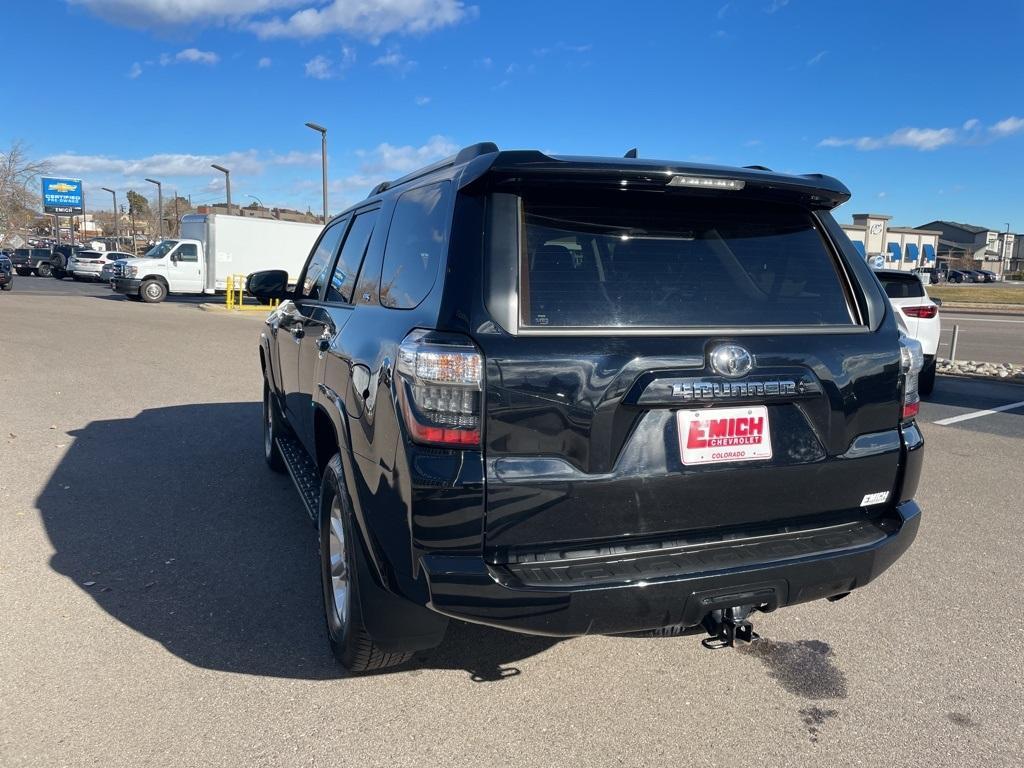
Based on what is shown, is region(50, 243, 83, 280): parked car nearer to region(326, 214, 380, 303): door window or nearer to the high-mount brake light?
region(326, 214, 380, 303): door window

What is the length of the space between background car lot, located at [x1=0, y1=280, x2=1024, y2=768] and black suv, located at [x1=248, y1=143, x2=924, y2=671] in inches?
14.1

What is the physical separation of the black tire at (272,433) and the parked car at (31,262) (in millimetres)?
46410

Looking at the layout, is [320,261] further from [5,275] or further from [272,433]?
[5,275]

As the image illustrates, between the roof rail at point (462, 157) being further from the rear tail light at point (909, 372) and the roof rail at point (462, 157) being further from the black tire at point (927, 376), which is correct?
the black tire at point (927, 376)

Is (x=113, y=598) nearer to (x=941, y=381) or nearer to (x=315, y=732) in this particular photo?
(x=315, y=732)

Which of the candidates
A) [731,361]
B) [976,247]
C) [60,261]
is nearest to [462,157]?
[731,361]

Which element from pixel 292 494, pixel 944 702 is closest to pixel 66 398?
pixel 292 494

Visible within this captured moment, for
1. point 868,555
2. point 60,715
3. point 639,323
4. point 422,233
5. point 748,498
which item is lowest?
point 60,715

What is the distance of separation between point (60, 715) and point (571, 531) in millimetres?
1983

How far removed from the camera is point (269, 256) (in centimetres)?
3081

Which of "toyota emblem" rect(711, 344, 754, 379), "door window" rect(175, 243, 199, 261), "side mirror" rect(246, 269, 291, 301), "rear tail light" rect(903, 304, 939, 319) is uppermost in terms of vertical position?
"door window" rect(175, 243, 199, 261)

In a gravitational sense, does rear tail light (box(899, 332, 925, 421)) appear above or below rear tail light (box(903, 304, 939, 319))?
below

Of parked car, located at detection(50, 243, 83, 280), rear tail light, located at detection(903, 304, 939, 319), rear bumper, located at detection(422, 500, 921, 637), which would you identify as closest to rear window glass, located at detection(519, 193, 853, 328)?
rear bumper, located at detection(422, 500, 921, 637)

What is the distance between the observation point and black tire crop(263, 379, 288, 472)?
5625mm
